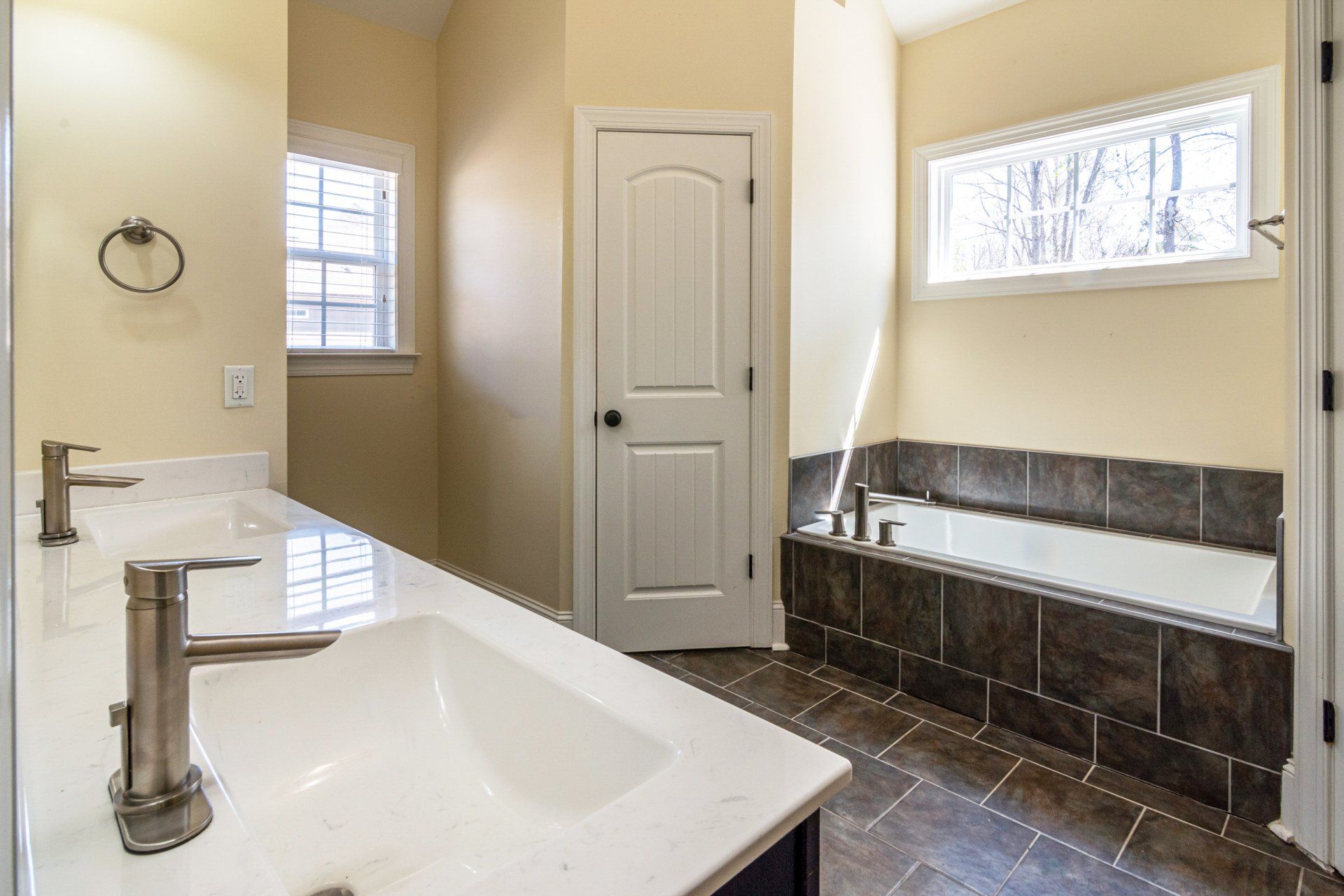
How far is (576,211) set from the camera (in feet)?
9.31

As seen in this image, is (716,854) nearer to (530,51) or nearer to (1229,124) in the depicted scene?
(530,51)

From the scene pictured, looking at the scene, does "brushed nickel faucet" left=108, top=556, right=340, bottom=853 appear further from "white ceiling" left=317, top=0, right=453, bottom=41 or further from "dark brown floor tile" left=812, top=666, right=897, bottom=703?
"white ceiling" left=317, top=0, right=453, bottom=41

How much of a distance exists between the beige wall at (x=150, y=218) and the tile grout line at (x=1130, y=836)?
2270mm

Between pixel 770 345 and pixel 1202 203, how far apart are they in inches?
69.2

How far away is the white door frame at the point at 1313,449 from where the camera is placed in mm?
1604

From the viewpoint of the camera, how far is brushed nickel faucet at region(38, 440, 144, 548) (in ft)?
4.49

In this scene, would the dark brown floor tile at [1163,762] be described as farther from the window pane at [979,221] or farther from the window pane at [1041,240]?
the window pane at [979,221]

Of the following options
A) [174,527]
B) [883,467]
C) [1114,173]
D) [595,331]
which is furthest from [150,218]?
[1114,173]

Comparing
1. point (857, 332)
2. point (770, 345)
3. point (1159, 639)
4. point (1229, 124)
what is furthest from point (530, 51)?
point (1159, 639)

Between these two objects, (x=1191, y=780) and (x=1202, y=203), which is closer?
(x=1191, y=780)

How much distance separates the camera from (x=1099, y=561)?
2.96 meters

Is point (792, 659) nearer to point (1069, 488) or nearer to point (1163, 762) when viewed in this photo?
point (1163, 762)

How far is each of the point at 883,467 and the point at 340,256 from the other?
272cm

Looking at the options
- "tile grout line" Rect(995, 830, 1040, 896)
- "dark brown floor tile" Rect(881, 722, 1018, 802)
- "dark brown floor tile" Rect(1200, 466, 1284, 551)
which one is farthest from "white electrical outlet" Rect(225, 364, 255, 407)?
"dark brown floor tile" Rect(1200, 466, 1284, 551)
